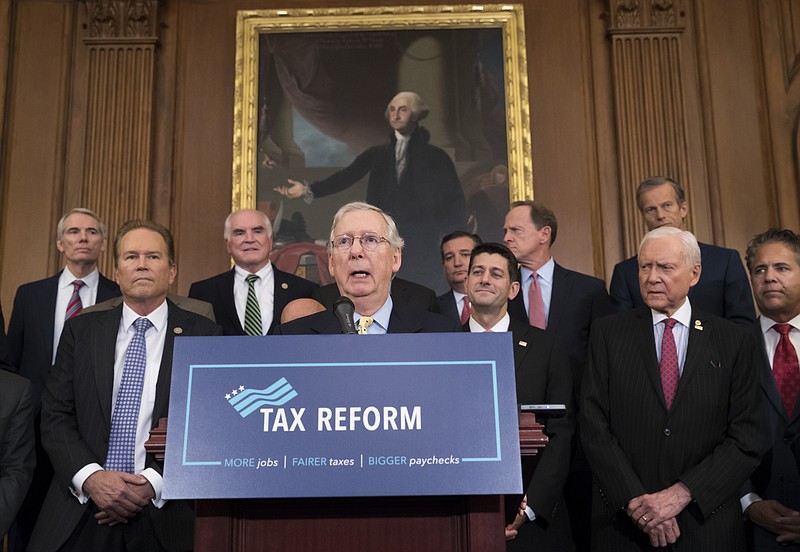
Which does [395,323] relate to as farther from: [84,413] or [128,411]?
[84,413]

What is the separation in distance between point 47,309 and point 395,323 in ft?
7.48

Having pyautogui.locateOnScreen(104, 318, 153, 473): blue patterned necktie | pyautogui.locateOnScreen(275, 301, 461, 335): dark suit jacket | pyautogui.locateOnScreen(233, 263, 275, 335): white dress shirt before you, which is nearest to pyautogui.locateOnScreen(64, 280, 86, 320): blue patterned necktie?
pyautogui.locateOnScreen(233, 263, 275, 335): white dress shirt

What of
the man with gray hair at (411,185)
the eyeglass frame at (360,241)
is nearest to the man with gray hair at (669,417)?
the eyeglass frame at (360,241)

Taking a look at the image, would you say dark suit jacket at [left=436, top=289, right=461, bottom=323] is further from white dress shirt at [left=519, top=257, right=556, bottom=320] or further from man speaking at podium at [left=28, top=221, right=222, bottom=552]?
man speaking at podium at [left=28, top=221, right=222, bottom=552]

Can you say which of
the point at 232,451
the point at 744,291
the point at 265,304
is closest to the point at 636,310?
the point at 744,291

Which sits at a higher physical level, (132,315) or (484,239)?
(484,239)

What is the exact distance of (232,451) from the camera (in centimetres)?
193

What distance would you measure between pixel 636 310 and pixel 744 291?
2.72 feet

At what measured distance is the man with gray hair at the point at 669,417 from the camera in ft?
10.6

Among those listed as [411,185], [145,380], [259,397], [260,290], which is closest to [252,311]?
[260,290]

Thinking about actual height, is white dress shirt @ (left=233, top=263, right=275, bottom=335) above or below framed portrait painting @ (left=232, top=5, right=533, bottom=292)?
below

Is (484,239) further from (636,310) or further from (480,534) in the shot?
(480,534)

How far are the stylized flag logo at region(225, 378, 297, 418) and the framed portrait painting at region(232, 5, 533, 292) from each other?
12.1 ft

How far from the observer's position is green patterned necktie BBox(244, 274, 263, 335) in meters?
4.57
